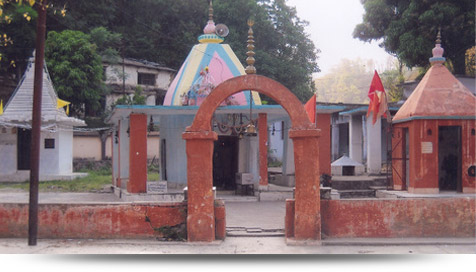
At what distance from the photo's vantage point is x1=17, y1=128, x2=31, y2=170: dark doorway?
75.9 ft

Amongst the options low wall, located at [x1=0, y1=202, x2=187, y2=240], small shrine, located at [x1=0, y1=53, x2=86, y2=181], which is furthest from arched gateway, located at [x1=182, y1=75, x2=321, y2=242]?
small shrine, located at [x1=0, y1=53, x2=86, y2=181]

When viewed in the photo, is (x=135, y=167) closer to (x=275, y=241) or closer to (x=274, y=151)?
(x=275, y=241)

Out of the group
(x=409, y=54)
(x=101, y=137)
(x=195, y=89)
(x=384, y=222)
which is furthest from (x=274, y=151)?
(x=384, y=222)

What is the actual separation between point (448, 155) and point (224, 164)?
7144 mm

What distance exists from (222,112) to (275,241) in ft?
22.8

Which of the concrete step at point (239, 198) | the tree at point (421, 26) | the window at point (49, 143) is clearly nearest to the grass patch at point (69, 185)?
the window at point (49, 143)

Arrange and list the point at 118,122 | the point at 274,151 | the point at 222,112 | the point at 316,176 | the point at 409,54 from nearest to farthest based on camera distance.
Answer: the point at 316,176 < the point at 222,112 < the point at 118,122 < the point at 409,54 < the point at 274,151

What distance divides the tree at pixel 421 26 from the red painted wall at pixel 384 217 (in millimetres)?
13266

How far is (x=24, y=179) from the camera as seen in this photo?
75.0 ft

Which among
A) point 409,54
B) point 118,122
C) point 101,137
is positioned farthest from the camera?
point 101,137

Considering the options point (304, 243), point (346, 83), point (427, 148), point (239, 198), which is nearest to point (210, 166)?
point (304, 243)

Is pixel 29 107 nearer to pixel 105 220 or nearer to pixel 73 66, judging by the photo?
pixel 73 66

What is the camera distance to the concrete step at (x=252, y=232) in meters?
10.1

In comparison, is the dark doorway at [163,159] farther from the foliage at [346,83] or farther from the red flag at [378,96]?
the foliage at [346,83]
